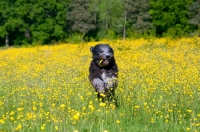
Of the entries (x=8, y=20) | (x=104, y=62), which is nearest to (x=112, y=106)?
(x=104, y=62)

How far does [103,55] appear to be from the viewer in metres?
5.90

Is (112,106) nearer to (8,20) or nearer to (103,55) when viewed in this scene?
(103,55)

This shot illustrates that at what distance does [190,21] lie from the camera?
31.3 metres

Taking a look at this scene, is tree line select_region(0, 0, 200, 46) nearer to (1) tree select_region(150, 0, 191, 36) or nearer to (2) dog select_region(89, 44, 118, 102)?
(1) tree select_region(150, 0, 191, 36)

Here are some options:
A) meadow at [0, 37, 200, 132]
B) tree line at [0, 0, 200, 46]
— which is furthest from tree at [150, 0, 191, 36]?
meadow at [0, 37, 200, 132]

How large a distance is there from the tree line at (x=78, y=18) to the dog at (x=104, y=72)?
2535 centimetres

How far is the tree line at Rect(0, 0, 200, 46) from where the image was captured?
106ft

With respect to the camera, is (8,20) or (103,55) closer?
(103,55)

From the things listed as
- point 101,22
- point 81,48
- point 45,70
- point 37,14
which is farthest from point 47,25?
point 45,70

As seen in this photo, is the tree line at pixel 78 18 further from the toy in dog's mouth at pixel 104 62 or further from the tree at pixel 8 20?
the toy in dog's mouth at pixel 104 62

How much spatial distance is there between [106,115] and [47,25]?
94.3 feet

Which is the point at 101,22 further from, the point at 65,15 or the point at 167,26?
the point at 167,26

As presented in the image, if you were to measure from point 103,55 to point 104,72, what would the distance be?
0.32 m

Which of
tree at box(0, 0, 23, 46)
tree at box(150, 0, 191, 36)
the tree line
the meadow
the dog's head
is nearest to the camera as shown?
the meadow
